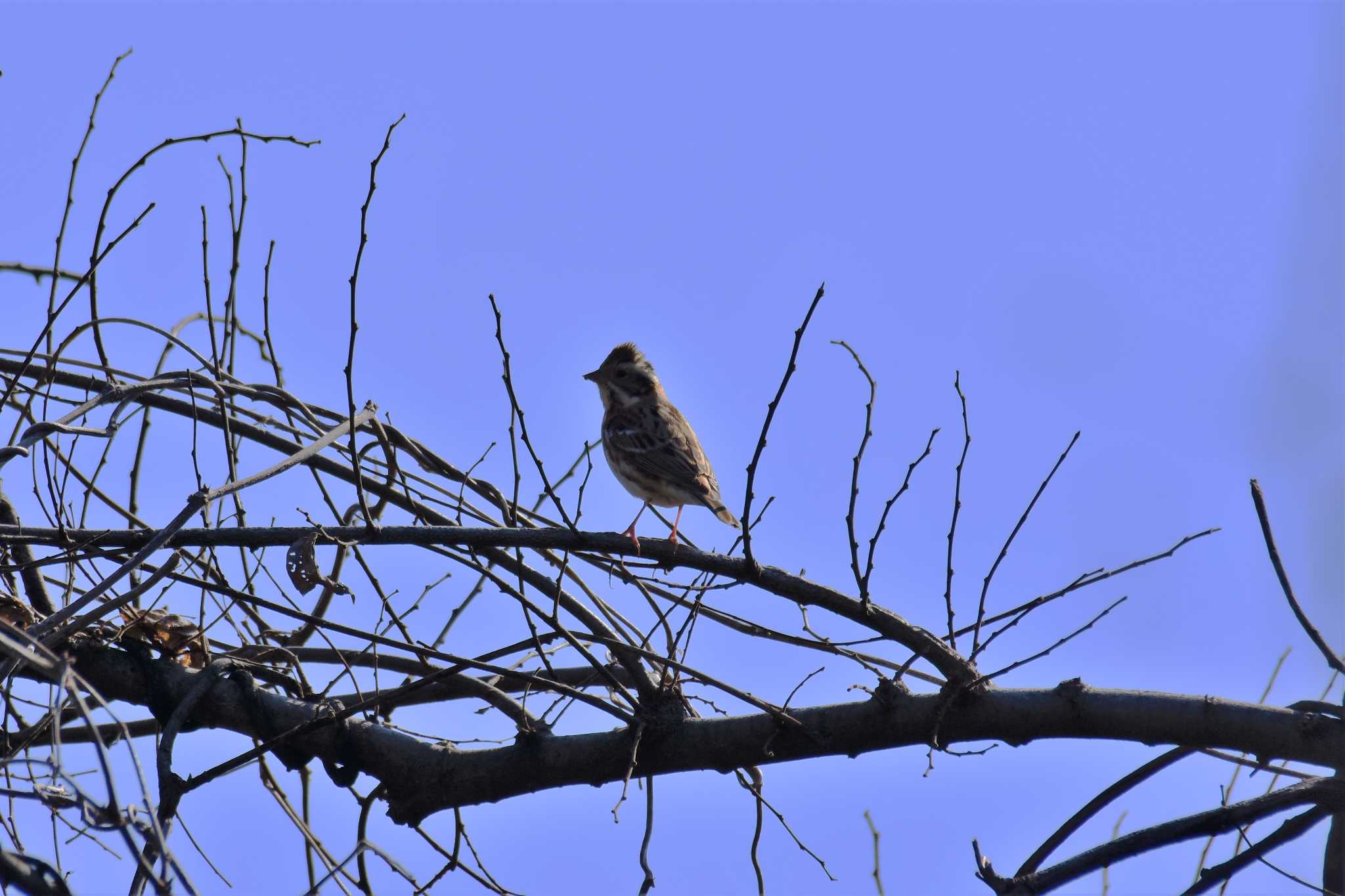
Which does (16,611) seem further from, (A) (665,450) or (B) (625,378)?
(B) (625,378)

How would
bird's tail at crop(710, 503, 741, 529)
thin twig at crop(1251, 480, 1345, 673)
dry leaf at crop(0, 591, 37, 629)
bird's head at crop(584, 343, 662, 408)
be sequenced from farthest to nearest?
bird's head at crop(584, 343, 662, 408)
bird's tail at crop(710, 503, 741, 529)
dry leaf at crop(0, 591, 37, 629)
thin twig at crop(1251, 480, 1345, 673)

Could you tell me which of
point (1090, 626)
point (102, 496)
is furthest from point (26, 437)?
point (1090, 626)

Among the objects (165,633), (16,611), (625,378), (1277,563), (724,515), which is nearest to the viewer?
(1277,563)

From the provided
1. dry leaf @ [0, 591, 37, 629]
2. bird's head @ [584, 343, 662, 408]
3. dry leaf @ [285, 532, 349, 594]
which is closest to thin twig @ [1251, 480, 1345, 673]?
dry leaf @ [285, 532, 349, 594]

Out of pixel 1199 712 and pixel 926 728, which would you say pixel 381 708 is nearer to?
pixel 926 728

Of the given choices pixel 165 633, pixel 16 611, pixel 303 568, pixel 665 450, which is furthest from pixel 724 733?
pixel 665 450

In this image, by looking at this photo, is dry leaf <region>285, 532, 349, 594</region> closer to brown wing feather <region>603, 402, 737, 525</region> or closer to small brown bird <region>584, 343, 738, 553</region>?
small brown bird <region>584, 343, 738, 553</region>

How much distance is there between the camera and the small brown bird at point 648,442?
26.2 feet

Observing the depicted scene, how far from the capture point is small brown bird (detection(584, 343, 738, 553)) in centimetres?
798

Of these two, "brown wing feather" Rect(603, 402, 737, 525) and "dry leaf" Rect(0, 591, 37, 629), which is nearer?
"dry leaf" Rect(0, 591, 37, 629)

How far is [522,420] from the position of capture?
4.77 m

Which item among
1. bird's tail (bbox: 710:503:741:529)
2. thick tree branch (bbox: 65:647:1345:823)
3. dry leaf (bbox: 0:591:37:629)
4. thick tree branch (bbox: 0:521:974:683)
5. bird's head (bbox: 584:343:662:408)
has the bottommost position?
thick tree branch (bbox: 65:647:1345:823)

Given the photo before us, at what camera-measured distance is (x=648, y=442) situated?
A: 845cm

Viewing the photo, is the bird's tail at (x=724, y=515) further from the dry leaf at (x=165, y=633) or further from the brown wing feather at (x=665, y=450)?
the dry leaf at (x=165, y=633)
